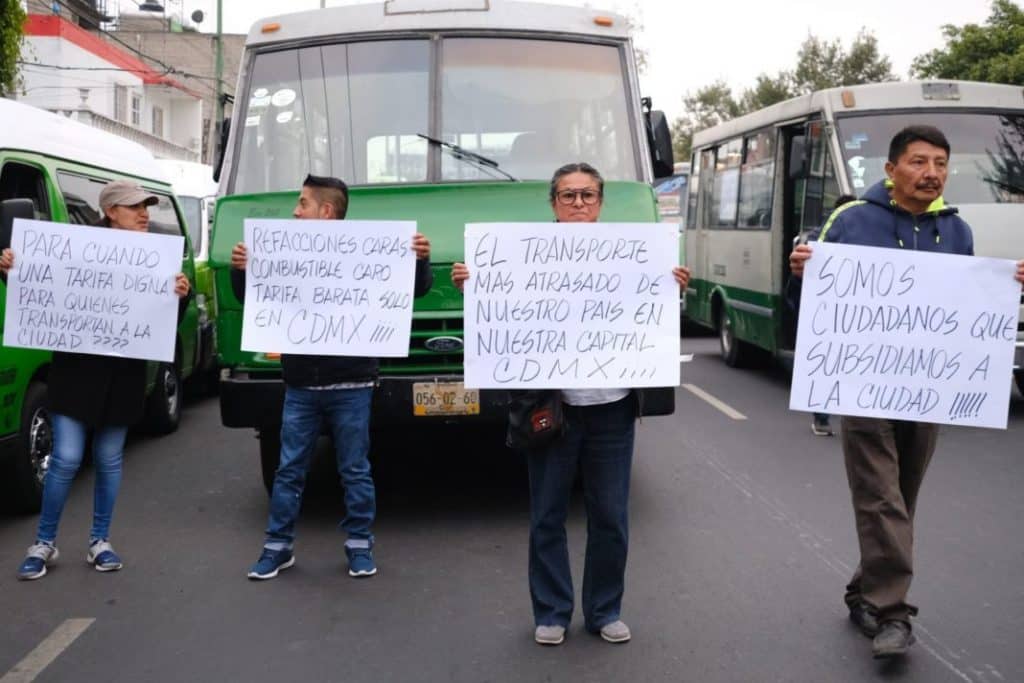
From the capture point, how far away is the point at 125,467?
8.60m

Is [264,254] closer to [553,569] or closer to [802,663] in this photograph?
[553,569]

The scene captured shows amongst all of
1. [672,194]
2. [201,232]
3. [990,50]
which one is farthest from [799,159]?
[990,50]

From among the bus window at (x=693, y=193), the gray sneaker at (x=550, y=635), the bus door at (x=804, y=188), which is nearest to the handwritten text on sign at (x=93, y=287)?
the gray sneaker at (x=550, y=635)

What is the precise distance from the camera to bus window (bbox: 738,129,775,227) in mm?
12883

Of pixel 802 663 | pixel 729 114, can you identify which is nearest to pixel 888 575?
pixel 802 663

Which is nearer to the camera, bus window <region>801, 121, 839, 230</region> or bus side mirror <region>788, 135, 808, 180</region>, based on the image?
bus window <region>801, 121, 839, 230</region>

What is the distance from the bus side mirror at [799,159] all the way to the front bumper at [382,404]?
20.5 ft

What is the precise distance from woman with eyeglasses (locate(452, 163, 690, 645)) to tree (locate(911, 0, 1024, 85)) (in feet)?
64.7

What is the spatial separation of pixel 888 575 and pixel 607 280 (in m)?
1.55

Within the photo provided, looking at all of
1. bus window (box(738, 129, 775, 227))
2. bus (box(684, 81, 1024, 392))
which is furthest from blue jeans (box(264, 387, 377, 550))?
bus window (box(738, 129, 775, 227))

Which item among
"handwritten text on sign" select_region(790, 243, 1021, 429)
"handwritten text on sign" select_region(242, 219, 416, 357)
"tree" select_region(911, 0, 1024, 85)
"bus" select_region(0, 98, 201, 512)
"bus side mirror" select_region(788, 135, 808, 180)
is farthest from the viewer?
"tree" select_region(911, 0, 1024, 85)

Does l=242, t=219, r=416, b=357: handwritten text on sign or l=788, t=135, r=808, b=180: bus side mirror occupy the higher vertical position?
l=788, t=135, r=808, b=180: bus side mirror

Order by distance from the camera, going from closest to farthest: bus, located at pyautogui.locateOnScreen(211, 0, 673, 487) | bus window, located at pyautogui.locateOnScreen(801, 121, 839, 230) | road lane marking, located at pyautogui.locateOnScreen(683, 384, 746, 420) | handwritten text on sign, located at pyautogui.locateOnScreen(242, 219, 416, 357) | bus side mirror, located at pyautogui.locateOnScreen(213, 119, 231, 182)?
handwritten text on sign, located at pyautogui.locateOnScreen(242, 219, 416, 357), bus, located at pyautogui.locateOnScreen(211, 0, 673, 487), bus side mirror, located at pyautogui.locateOnScreen(213, 119, 231, 182), road lane marking, located at pyautogui.locateOnScreen(683, 384, 746, 420), bus window, located at pyautogui.locateOnScreen(801, 121, 839, 230)

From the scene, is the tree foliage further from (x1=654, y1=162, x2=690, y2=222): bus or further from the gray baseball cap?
the gray baseball cap
